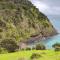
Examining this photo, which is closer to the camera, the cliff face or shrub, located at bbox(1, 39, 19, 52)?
shrub, located at bbox(1, 39, 19, 52)

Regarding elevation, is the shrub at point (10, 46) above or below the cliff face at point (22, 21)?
below

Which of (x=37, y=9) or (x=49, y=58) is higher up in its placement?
(x=37, y=9)

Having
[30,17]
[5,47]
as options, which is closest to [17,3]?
[30,17]

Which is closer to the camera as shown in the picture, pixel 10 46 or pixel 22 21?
pixel 10 46

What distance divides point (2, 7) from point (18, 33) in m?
21.5

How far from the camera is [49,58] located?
33.0m

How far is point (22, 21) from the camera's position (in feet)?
472

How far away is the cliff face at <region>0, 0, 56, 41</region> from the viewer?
414 ft

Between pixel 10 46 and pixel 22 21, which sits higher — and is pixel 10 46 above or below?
below

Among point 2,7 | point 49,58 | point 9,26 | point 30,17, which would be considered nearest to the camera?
point 49,58

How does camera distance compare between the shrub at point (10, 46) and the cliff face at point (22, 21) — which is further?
the cliff face at point (22, 21)

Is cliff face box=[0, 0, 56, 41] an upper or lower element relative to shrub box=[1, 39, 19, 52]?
upper

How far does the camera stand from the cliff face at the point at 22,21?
414ft

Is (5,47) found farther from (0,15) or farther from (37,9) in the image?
(37,9)
